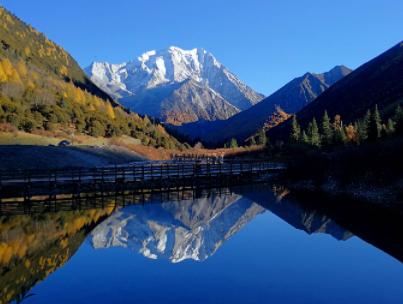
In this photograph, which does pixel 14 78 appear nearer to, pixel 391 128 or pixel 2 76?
pixel 2 76

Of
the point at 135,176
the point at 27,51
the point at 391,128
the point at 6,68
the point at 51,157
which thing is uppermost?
the point at 27,51

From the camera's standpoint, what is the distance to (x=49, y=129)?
66.8 meters

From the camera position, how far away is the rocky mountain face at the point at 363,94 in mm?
114875

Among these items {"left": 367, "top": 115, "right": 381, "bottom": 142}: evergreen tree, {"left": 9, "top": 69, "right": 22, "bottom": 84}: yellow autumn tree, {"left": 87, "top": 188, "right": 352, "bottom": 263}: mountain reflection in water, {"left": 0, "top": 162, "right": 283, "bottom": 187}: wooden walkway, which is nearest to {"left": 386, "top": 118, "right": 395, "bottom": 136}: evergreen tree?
{"left": 367, "top": 115, "right": 381, "bottom": 142}: evergreen tree

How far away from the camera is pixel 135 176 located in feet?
104

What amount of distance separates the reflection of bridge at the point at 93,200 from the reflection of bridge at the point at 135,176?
2.80 ft

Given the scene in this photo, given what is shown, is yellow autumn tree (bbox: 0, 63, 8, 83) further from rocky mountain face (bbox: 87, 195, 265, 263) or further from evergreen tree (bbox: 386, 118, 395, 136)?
evergreen tree (bbox: 386, 118, 395, 136)

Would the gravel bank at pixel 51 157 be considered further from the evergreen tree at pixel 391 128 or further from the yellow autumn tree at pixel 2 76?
the evergreen tree at pixel 391 128

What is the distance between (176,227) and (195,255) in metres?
4.83

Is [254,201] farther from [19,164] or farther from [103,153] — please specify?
[103,153]

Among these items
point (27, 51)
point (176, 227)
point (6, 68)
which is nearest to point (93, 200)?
point (176, 227)

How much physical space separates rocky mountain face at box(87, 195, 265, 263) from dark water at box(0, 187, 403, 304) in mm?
57

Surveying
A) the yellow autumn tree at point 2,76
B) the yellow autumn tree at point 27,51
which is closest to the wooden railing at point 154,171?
the yellow autumn tree at point 2,76

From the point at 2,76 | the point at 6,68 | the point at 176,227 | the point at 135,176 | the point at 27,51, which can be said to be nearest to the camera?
the point at 176,227
